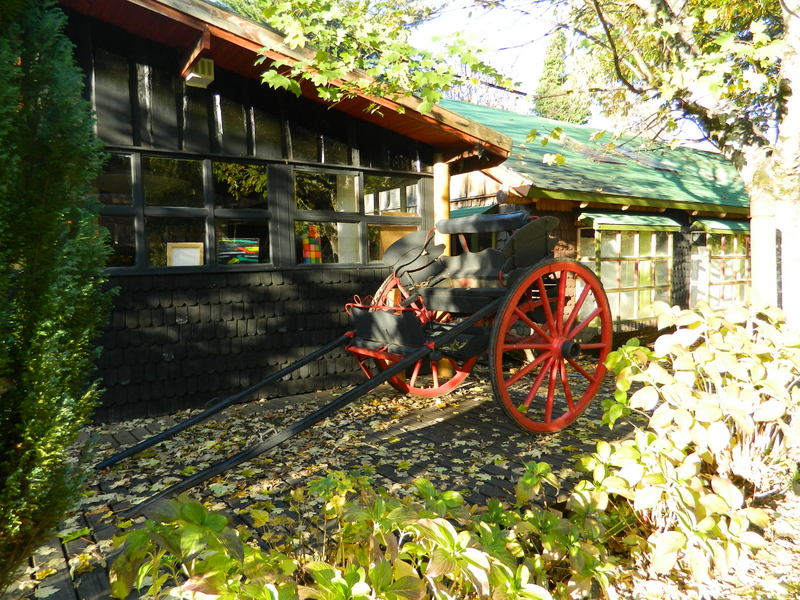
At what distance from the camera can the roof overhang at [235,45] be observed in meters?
4.67

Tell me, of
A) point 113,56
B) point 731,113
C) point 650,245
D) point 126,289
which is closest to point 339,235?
point 126,289

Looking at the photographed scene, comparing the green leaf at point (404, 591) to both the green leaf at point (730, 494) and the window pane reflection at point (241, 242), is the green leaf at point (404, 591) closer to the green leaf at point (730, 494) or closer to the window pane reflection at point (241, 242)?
the green leaf at point (730, 494)

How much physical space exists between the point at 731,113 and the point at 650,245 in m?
5.32

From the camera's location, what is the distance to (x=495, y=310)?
14.4 ft

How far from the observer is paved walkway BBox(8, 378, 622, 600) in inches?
A: 108

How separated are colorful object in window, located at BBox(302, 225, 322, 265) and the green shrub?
134 inches

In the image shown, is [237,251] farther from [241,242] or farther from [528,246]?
[528,246]

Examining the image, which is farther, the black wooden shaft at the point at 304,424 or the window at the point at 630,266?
the window at the point at 630,266

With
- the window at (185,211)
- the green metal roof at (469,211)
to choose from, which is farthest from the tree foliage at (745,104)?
the window at (185,211)

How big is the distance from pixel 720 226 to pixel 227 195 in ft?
31.0

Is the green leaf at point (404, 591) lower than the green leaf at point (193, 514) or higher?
lower

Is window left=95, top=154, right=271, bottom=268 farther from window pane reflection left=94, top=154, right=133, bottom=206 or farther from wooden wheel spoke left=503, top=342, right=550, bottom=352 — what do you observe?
wooden wheel spoke left=503, top=342, right=550, bottom=352

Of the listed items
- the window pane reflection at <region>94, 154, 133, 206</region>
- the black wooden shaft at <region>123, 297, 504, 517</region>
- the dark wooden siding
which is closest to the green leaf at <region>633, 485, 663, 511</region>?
the black wooden shaft at <region>123, 297, 504, 517</region>

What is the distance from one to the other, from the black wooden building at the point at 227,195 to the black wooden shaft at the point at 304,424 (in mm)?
2277
